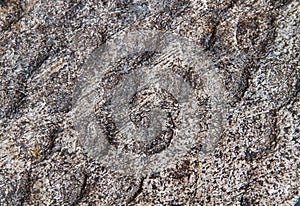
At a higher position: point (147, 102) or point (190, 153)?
point (147, 102)

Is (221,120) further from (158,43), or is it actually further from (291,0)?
(291,0)

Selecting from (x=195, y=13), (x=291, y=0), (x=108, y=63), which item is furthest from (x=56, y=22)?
(x=291, y=0)

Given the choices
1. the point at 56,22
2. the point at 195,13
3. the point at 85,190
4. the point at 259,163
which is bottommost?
the point at 259,163

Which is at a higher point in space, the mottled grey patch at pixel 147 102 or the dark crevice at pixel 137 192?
the mottled grey patch at pixel 147 102

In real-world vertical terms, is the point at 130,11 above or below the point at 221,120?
above
